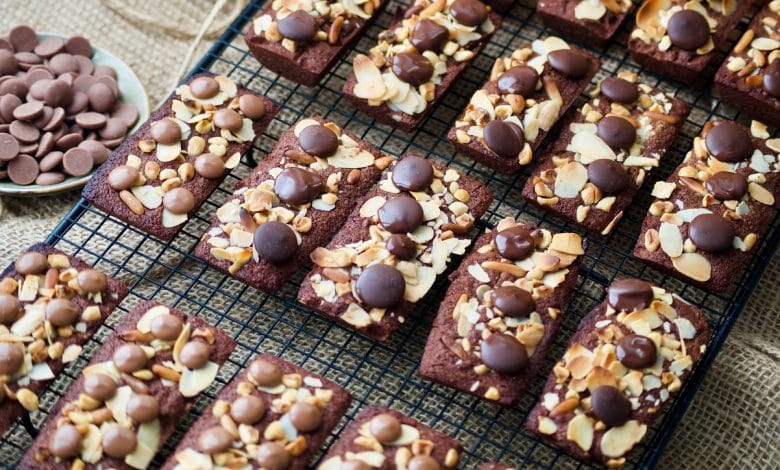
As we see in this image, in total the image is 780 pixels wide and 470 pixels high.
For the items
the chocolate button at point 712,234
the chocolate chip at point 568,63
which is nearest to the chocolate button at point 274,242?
the chocolate chip at point 568,63

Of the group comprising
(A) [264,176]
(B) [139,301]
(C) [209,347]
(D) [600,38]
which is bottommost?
(B) [139,301]

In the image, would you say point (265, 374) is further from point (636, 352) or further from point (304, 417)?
point (636, 352)

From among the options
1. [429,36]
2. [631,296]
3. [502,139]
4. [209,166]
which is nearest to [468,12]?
[429,36]

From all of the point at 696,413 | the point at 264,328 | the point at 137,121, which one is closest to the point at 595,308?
the point at 696,413

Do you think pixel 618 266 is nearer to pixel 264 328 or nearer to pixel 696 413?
pixel 696 413

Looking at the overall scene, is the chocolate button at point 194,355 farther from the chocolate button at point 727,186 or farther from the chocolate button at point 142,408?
the chocolate button at point 727,186

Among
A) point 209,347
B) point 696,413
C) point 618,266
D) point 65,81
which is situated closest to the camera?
point 209,347
